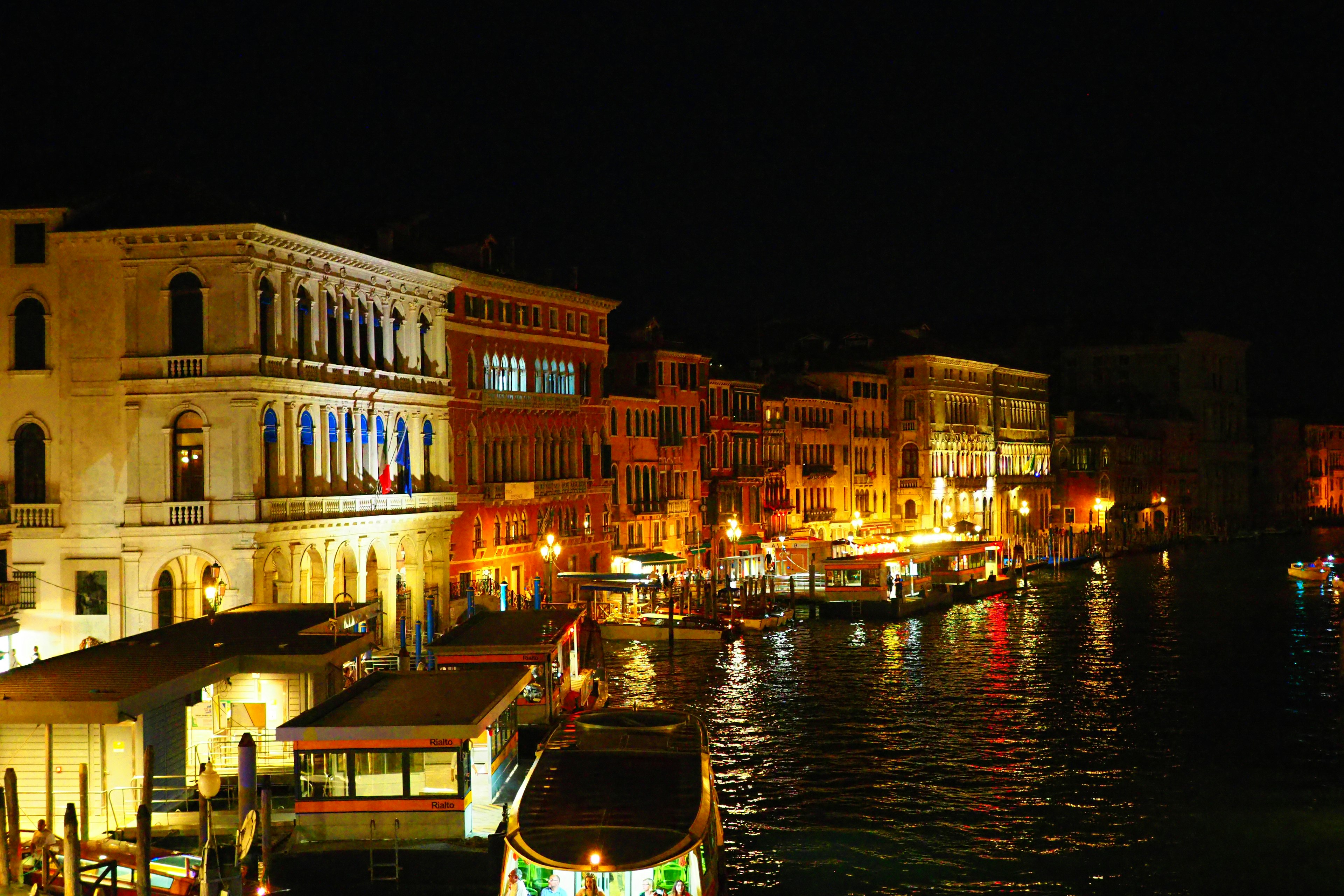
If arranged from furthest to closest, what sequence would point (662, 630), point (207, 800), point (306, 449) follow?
point (662, 630), point (306, 449), point (207, 800)

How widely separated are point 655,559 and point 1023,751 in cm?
2316

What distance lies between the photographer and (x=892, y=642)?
1820 inches

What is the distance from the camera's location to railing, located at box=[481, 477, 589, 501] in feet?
144

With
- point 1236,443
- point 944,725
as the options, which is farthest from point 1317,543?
point 944,725

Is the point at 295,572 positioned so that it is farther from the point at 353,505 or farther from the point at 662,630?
the point at 662,630

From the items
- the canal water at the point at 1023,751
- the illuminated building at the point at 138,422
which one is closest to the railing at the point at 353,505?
the illuminated building at the point at 138,422

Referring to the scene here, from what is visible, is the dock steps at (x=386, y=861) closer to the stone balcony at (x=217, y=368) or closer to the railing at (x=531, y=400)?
the stone balcony at (x=217, y=368)

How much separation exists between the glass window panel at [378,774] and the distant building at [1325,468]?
12538 centimetres

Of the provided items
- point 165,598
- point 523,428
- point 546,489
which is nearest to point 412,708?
point 165,598

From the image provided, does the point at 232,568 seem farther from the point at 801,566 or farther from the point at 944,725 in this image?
the point at 801,566

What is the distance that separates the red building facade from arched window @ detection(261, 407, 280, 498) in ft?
30.1

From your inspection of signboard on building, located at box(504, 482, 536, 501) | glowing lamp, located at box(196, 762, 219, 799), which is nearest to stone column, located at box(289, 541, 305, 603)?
signboard on building, located at box(504, 482, 536, 501)

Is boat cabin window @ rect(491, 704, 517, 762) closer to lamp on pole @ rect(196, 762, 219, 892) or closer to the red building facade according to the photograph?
lamp on pole @ rect(196, 762, 219, 892)

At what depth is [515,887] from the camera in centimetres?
1512
